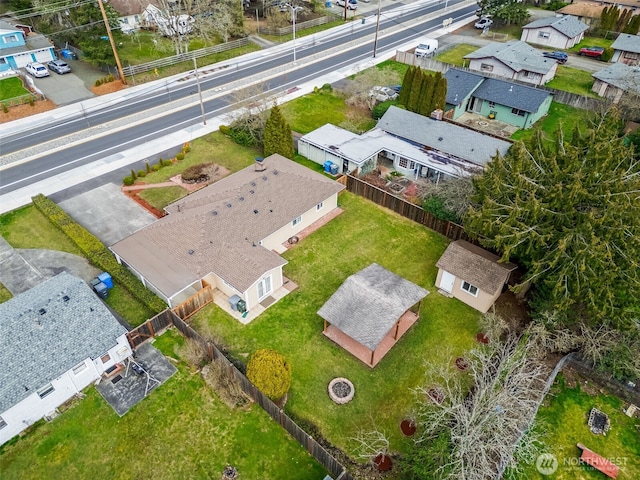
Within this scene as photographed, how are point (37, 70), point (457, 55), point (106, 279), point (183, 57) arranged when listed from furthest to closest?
point (457, 55), point (183, 57), point (37, 70), point (106, 279)

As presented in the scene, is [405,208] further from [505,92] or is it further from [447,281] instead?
[505,92]

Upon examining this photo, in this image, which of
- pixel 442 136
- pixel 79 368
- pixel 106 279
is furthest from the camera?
pixel 442 136

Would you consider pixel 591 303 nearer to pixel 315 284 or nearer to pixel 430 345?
pixel 430 345

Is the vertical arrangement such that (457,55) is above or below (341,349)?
above

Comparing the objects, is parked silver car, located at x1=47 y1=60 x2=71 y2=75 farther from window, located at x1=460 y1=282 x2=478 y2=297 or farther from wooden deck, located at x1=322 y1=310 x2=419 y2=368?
Result: window, located at x1=460 y1=282 x2=478 y2=297

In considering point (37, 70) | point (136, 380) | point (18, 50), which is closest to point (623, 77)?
point (136, 380)

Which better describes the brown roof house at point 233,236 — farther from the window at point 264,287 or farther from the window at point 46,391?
the window at point 46,391

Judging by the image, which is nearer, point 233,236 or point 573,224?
point 573,224

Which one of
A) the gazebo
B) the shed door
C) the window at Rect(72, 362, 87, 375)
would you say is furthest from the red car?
the window at Rect(72, 362, 87, 375)
